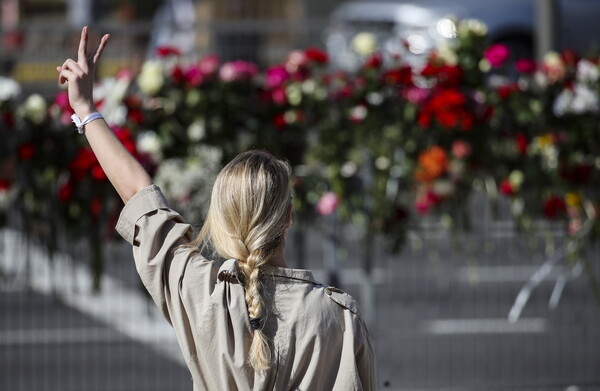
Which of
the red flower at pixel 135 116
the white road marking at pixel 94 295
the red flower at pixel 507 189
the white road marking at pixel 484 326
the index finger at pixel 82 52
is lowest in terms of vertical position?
the white road marking at pixel 484 326

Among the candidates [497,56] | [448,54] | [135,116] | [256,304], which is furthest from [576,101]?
[256,304]

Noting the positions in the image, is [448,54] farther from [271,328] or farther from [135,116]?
[271,328]

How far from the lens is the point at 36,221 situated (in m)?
4.68

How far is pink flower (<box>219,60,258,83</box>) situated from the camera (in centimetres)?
488

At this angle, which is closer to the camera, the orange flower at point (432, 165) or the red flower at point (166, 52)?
the orange flower at point (432, 165)

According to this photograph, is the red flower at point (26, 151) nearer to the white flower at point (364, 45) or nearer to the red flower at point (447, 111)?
the white flower at point (364, 45)

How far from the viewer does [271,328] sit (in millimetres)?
2135

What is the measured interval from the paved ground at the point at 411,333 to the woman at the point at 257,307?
2.72 m

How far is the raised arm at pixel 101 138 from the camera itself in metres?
2.34

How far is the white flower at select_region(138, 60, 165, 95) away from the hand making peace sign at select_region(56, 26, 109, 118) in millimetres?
2340

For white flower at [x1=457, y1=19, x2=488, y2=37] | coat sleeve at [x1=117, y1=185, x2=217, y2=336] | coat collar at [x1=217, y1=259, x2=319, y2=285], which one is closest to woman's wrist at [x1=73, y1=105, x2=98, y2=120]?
coat sleeve at [x1=117, y1=185, x2=217, y2=336]

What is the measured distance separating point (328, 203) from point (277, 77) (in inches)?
28.0

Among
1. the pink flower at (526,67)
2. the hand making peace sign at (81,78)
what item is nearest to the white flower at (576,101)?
the pink flower at (526,67)

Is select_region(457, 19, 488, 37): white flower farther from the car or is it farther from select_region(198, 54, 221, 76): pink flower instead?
the car
